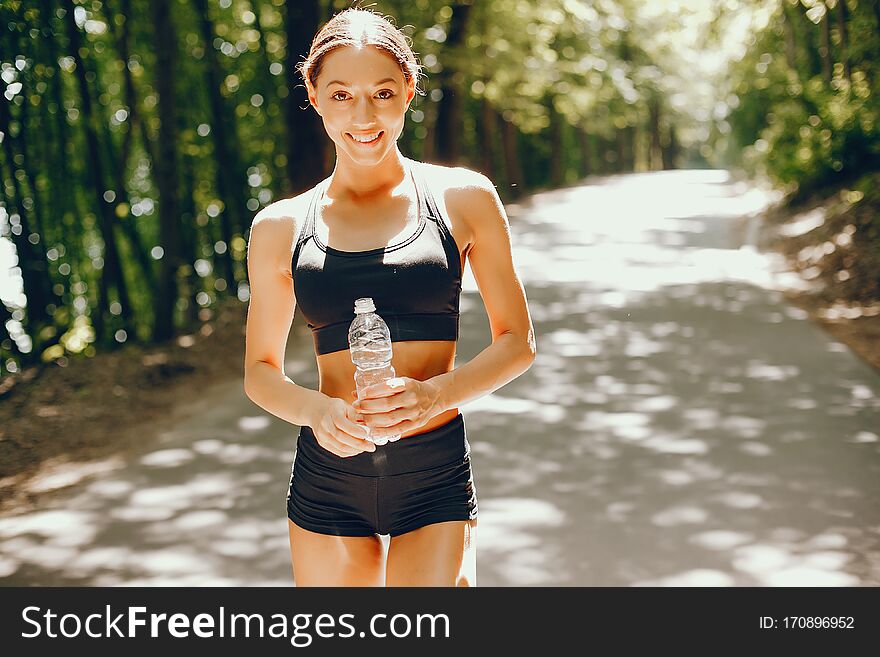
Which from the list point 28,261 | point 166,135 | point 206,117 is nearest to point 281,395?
point 28,261

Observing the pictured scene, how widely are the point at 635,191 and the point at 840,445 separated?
28.3 m

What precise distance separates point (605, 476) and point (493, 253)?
5.03 meters

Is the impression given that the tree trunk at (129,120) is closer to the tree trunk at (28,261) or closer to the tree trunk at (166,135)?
the tree trunk at (166,135)

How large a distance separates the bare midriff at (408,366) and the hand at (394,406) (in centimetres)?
19

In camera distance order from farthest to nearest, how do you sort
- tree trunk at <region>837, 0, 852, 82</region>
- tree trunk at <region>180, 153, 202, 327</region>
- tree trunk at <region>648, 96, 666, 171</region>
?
tree trunk at <region>648, 96, 666, 171</region>
tree trunk at <region>837, 0, 852, 82</region>
tree trunk at <region>180, 153, 202, 327</region>

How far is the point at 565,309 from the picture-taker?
13.4m

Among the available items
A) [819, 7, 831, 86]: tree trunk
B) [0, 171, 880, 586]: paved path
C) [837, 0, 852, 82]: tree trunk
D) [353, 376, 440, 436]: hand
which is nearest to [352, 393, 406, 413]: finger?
[353, 376, 440, 436]: hand

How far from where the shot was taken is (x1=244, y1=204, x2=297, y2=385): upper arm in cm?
251

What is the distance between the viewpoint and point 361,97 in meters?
2.40

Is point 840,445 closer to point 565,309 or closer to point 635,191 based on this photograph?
point 565,309

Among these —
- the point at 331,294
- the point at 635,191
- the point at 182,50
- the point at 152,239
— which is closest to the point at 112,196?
the point at 182,50

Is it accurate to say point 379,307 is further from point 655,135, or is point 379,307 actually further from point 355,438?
point 655,135

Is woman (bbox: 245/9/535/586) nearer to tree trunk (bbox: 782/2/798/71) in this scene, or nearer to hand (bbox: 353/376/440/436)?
hand (bbox: 353/376/440/436)

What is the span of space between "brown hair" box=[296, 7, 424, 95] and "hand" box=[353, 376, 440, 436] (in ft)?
2.58
